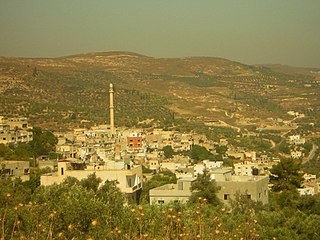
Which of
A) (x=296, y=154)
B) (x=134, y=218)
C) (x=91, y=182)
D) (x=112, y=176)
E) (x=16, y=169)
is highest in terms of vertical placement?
A: (x=134, y=218)

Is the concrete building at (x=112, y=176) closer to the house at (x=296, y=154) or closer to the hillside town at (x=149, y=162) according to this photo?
the hillside town at (x=149, y=162)

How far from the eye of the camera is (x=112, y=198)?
13406 mm

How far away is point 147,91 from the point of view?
101938 mm

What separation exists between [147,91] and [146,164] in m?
61.1

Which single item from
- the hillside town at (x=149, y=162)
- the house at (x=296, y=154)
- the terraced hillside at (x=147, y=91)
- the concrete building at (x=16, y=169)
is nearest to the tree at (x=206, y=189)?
the hillside town at (x=149, y=162)

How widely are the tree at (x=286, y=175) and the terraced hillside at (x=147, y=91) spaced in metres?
38.9

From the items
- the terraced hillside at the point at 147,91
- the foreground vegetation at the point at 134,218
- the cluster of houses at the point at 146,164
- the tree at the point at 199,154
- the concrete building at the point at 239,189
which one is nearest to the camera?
the foreground vegetation at the point at 134,218

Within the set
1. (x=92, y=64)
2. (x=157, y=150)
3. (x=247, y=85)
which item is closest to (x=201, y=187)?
(x=157, y=150)

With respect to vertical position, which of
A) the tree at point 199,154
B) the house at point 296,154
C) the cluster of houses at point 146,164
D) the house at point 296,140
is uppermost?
the cluster of houses at point 146,164

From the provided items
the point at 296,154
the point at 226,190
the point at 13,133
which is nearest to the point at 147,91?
the point at 296,154

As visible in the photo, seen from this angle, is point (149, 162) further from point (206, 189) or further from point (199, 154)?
point (206, 189)

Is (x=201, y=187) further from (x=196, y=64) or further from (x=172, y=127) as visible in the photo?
(x=196, y=64)

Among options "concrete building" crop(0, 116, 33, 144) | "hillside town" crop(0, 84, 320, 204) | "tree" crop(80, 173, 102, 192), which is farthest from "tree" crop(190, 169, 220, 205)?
"concrete building" crop(0, 116, 33, 144)

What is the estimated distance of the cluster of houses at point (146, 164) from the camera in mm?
20016
